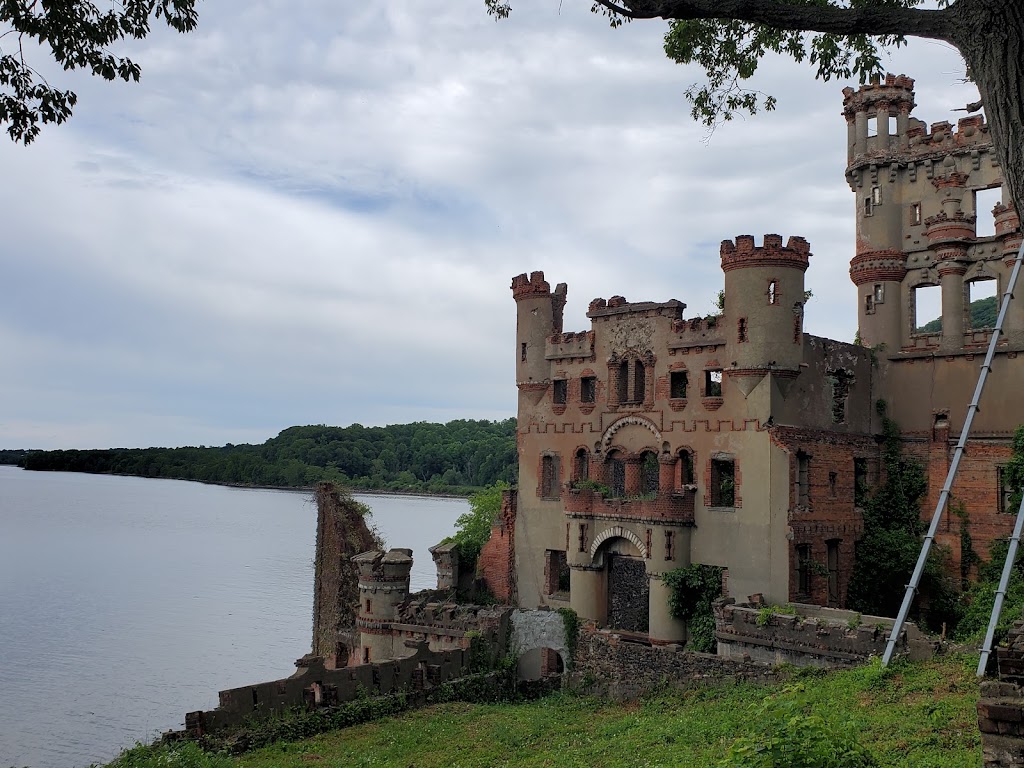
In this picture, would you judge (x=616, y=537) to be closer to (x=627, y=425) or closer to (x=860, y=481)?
(x=627, y=425)

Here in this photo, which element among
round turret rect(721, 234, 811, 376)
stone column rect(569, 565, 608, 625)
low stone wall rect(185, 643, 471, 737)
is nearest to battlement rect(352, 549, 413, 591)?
low stone wall rect(185, 643, 471, 737)

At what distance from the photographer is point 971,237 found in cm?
3122

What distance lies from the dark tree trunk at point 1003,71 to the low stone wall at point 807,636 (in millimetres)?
15426

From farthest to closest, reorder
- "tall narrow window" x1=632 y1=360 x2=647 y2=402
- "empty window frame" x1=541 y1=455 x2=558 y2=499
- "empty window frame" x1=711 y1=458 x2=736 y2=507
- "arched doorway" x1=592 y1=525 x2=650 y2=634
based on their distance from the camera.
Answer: "empty window frame" x1=541 y1=455 x2=558 y2=499, "tall narrow window" x1=632 y1=360 x2=647 y2=402, "arched doorway" x1=592 y1=525 x2=650 y2=634, "empty window frame" x1=711 y1=458 x2=736 y2=507

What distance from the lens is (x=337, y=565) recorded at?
4088cm

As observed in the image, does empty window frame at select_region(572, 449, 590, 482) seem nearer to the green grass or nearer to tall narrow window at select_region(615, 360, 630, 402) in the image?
tall narrow window at select_region(615, 360, 630, 402)

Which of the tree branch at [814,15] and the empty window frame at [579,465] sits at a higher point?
the tree branch at [814,15]

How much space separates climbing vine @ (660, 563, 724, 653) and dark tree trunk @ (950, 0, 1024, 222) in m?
22.2

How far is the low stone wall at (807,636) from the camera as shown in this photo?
75.7 ft

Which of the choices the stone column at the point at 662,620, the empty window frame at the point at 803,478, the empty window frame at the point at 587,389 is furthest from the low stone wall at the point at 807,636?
the empty window frame at the point at 587,389

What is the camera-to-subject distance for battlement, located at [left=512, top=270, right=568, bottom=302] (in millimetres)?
36875

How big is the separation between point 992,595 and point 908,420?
6933 millimetres

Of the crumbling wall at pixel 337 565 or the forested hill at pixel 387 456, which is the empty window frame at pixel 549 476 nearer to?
the crumbling wall at pixel 337 565

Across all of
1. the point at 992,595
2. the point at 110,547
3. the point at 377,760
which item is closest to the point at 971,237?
the point at 992,595
